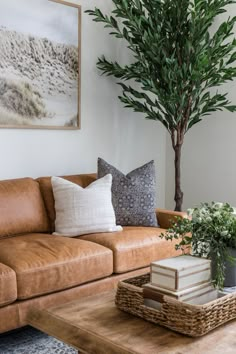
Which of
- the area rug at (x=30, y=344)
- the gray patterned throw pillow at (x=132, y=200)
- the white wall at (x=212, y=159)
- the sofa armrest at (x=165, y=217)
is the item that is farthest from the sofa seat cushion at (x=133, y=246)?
the white wall at (x=212, y=159)

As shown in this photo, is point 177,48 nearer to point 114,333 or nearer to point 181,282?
point 181,282

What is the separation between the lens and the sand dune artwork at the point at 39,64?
10.1 feet

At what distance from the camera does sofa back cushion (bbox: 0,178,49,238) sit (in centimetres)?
274

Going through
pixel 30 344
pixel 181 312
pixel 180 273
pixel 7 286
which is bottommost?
pixel 30 344

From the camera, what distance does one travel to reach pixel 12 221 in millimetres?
2762

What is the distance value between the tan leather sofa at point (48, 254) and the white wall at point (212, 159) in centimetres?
97

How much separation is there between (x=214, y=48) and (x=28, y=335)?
2410 millimetres

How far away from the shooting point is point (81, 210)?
2.83 m

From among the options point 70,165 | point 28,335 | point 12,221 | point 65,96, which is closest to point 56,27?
point 65,96

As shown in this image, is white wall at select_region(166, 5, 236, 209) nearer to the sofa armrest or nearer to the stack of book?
the sofa armrest

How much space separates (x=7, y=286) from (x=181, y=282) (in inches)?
36.8

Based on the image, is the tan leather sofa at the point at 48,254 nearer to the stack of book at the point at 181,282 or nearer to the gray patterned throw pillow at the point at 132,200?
the gray patterned throw pillow at the point at 132,200

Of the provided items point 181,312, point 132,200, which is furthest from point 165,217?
point 181,312

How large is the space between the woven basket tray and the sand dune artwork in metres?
1.86
